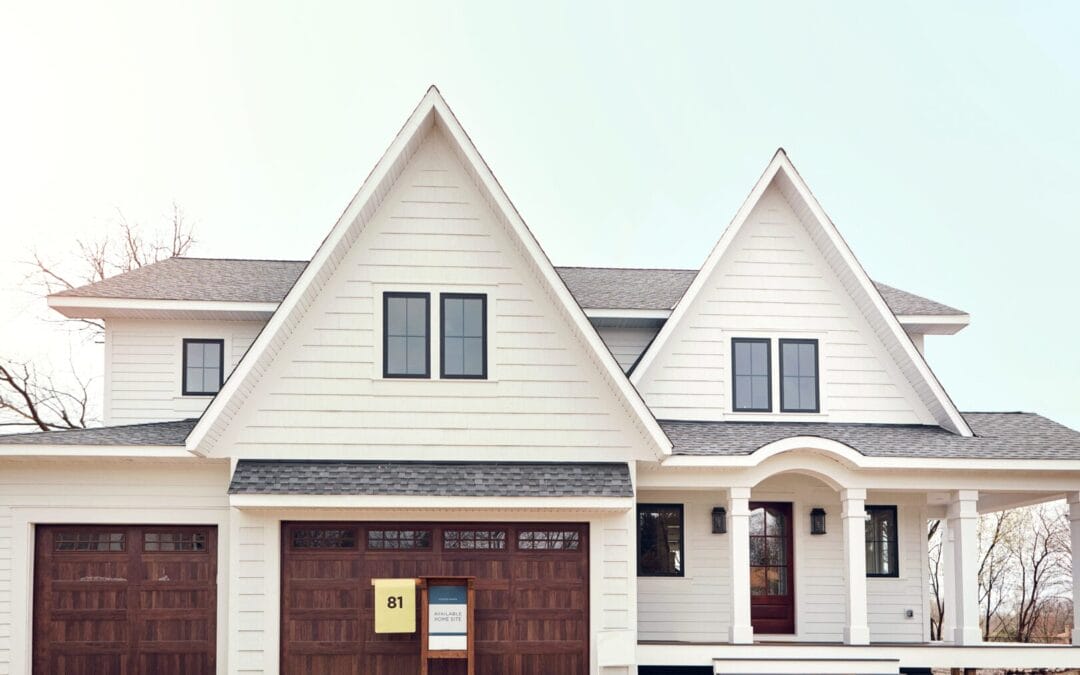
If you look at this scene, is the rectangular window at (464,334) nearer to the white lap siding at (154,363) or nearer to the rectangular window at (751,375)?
the white lap siding at (154,363)

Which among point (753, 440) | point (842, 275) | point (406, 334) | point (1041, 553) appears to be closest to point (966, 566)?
point (753, 440)

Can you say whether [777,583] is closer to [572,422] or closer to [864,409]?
[864,409]

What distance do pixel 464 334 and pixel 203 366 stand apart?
198 inches

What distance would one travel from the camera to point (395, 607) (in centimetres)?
1491

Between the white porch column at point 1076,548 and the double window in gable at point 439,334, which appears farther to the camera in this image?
the white porch column at point 1076,548

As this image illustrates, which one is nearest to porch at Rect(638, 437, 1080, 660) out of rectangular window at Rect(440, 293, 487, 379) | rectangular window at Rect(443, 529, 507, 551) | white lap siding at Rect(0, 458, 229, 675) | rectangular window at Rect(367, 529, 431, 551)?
rectangular window at Rect(443, 529, 507, 551)

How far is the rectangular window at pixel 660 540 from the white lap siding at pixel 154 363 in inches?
271

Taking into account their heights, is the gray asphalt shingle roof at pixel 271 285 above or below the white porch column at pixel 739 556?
above

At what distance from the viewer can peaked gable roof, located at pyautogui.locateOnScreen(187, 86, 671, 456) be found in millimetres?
14727

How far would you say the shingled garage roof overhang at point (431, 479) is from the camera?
1473cm

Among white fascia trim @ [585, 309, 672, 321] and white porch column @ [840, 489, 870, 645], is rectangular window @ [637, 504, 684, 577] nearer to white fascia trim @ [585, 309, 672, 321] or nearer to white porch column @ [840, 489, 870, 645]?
white porch column @ [840, 489, 870, 645]

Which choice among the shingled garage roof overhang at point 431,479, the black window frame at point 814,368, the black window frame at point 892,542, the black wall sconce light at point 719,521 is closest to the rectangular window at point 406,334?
the shingled garage roof overhang at point 431,479

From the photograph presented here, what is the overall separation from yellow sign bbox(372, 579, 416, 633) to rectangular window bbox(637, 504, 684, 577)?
4430 mm

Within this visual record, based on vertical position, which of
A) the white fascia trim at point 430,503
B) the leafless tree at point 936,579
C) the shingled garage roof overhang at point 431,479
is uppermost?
the shingled garage roof overhang at point 431,479
